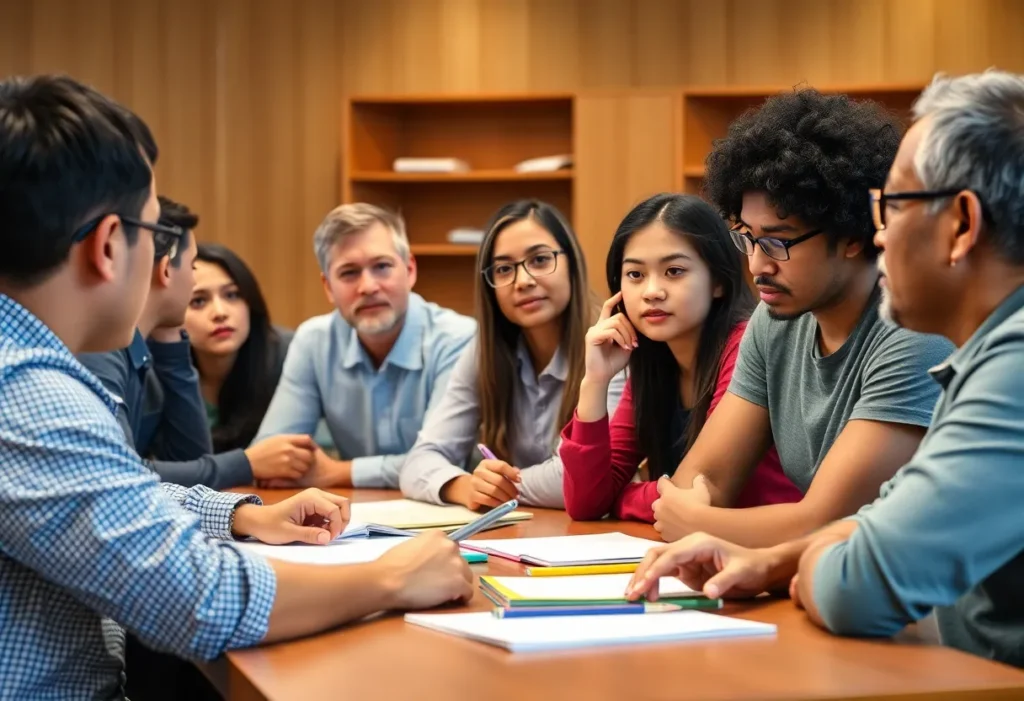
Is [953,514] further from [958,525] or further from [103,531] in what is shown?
[103,531]

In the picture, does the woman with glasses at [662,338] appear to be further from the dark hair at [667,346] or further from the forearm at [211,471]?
the forearm at [211,471]

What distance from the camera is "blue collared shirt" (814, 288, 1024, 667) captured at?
116cm

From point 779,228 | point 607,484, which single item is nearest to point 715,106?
point 607,484

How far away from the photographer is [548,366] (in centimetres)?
288

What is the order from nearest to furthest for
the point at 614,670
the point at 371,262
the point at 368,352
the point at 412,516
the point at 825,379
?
the point at 614,670, the point at 825,379, the point at 412,516, the point at 371,262, the point at 368,352

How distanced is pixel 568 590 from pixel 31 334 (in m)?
0.68

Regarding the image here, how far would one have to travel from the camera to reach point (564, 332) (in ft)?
9.52

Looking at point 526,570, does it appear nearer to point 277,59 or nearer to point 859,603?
point 859,603

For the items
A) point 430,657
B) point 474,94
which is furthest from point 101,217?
point 474,94

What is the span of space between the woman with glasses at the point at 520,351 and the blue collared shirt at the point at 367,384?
0.40 m

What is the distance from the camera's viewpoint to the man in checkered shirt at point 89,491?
3.89ft

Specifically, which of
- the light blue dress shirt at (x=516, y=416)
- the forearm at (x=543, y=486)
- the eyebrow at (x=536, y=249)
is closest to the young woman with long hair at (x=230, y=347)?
the light blue dress shirt at (x=516, y=416)

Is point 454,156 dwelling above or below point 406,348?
above

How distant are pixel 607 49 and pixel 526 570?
4883mm
